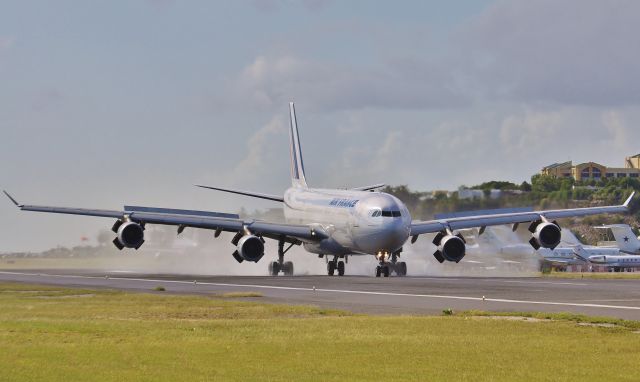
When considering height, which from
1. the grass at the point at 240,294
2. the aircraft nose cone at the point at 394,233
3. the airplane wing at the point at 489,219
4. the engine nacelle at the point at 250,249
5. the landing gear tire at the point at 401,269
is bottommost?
the grass at the point at 240,294

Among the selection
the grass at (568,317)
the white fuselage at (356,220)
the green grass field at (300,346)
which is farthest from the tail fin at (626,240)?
the green grass field at (300,346)

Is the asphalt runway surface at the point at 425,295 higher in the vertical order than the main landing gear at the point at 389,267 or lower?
lower

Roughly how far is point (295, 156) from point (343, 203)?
22.5 meters

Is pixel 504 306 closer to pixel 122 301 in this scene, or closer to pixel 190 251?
pixel 122 301

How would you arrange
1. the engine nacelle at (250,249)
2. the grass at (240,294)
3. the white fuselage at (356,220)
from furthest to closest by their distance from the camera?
the engine nacelle at (250,249), the white fuselage at (356,220), the grass at (240,294)

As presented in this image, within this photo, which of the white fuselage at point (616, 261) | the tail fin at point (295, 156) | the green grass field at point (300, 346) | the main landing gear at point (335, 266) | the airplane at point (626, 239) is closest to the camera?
the green grass field at point (300, 346)

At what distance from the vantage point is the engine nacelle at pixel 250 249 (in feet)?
225

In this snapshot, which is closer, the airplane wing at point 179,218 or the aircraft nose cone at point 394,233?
the aircraft nose cone at point 394,233

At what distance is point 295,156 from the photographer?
94688 millimetres

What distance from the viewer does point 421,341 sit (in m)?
25.1

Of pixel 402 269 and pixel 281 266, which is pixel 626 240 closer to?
pixel 281 266

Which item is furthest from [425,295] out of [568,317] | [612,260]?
[612,260]

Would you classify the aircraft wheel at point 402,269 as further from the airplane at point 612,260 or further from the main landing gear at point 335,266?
the airplane at point 612,260

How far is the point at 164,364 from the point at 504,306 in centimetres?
1853
